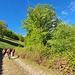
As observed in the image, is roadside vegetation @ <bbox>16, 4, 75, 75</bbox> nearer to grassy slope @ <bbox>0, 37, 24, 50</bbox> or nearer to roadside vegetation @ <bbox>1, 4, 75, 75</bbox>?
roadside vegetation @ <bbox>1, 4, 75, 75</bbox>

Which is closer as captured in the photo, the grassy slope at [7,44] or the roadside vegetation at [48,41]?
the roadside vegetation at [48,41]

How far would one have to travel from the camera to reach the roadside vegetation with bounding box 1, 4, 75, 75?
42.7 ft

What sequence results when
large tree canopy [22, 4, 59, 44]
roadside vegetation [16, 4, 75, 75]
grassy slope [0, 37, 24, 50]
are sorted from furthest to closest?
grassy slope [0, 37, 24, 50] → large tree canopy [22, 4, 59, 44] → roadside vegetation [16, 4, 75, 75]

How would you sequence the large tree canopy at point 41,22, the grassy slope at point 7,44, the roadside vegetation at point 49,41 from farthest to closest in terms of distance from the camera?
the grassy slope at point 7,44 < the large tree canopy at point 41,22 < the roadside vegetation at point 49,41

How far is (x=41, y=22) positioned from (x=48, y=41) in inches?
579

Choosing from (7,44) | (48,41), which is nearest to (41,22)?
(48,41)

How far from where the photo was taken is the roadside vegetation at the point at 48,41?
13023mm

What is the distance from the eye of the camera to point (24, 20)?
44031 mm

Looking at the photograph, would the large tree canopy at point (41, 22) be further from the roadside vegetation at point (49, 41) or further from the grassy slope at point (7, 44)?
the grassy slope at point (7, 44)

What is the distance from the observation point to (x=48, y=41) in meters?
26.1

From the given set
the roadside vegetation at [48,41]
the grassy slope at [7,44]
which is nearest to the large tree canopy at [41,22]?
the roadside vegetation at [48,41]

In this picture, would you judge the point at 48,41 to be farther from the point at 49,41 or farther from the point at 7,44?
the point at 7,44

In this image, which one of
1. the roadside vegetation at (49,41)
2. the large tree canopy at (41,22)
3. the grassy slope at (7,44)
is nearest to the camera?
the roadside vegetation at (49,41)

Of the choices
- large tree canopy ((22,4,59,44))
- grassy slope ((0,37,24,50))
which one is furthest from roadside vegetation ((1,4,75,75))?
grassy slope ((0,37,24,50))
